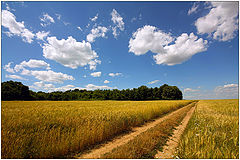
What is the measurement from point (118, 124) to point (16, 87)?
8677cm

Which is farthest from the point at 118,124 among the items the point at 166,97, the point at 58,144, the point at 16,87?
the point at 166,97

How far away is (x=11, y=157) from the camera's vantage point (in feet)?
11.4

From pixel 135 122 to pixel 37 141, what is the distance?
667 cm

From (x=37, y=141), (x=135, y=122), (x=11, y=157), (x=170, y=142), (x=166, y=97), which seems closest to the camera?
(x=11, y=157)

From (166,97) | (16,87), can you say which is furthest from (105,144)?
(166,97)

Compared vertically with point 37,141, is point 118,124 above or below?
below

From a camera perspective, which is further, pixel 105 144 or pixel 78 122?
pixel 78 122

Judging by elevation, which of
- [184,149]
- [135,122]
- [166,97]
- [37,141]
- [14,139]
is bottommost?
[166,97]

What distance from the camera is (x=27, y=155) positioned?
12.1 feet

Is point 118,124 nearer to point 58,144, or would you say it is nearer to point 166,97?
point 58,144

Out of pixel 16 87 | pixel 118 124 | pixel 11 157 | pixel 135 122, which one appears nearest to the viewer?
pixel 11 157

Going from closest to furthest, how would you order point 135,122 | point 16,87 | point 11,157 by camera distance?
point 11,157 → point 135,122 → point 16,87

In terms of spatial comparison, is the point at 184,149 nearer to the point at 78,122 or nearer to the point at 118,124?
the point at 118,124

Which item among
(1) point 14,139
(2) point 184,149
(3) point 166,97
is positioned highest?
(1) point 14,139
